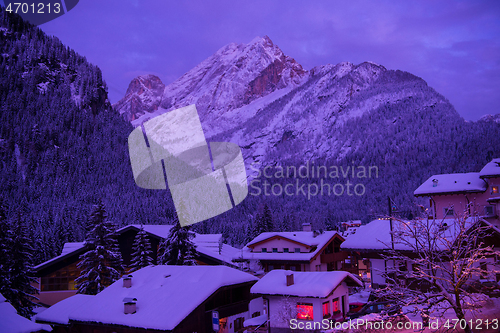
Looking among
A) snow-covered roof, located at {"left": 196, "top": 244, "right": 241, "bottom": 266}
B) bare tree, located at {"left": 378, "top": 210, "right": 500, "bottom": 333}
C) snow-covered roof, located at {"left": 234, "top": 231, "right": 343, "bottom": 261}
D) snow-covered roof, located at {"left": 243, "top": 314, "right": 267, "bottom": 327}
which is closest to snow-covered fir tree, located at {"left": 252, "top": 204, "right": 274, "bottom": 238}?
snow-covered roof, located at {"left": 196, "top": 244, "right": 241, "bottom": 266}

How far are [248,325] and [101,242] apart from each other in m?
17.3

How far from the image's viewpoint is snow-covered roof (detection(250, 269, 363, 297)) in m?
24.8

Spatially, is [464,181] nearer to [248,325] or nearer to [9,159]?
[248,325]

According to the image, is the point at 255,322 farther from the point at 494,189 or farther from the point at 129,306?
the point at 494,189

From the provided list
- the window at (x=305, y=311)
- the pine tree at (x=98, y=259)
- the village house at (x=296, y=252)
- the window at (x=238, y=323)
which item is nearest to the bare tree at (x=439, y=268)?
the window at (x=305, y=311)

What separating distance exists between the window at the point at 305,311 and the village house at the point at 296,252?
19.8 meters

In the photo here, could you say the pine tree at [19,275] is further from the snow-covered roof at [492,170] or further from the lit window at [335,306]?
the snow-covered roof at [492,170]

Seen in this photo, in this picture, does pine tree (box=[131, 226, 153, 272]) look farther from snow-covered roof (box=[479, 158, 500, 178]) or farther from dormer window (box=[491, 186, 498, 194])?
dormer window (box=[491, 186, 498, 194])

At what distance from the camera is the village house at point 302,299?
2491 centimetres

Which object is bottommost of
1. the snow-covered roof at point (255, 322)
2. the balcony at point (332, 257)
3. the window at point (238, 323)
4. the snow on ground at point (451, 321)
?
the window at point (238, 323)

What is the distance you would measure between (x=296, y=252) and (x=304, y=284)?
22415 millimetres

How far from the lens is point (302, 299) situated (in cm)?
2553

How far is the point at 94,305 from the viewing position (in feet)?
86.6

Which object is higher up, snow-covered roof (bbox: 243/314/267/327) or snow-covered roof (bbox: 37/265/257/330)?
snow-covered roof (bbox: 37/265/257/330)
